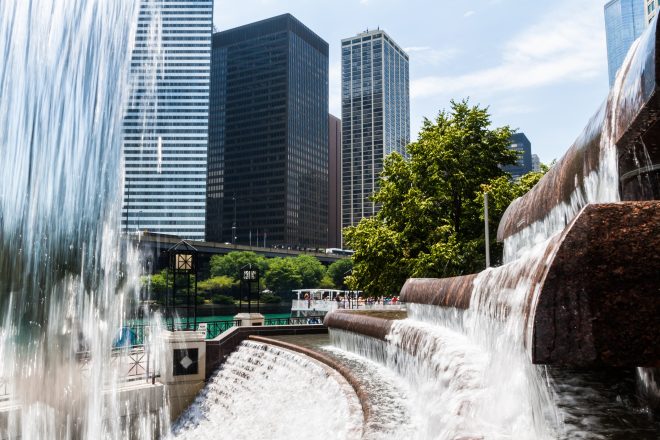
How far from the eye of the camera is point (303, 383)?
13.8 meters

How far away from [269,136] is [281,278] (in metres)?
73.4

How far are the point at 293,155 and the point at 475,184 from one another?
14370cm

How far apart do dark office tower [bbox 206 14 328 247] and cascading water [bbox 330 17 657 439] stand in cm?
15362

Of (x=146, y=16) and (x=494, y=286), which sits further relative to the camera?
(x=146, y=16)

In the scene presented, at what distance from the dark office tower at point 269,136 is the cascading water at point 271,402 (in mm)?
140744

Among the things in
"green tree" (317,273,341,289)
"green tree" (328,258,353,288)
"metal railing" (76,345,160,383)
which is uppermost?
"green tree" (328,258,353,288)

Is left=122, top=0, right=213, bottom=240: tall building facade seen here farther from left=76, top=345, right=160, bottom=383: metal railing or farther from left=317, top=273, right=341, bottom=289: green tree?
left=76, top=345, right=160, bottom=383: metal railing

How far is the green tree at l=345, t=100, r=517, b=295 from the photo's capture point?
24.1m

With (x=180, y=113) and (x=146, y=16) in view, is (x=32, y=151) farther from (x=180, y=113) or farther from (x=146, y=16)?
(x=180, y=113)

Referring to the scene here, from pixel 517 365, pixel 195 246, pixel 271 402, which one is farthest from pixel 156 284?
pixel 517 365

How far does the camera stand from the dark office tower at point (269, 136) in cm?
16438

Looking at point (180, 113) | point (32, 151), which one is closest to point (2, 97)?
point (32, 151)

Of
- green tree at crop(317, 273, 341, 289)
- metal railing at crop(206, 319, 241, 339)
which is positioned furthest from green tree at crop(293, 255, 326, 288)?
metal railing at crop(206, 319, 241, 339)

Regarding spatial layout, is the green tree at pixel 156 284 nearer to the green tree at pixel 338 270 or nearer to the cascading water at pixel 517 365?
the green tree at pixel 338 270
